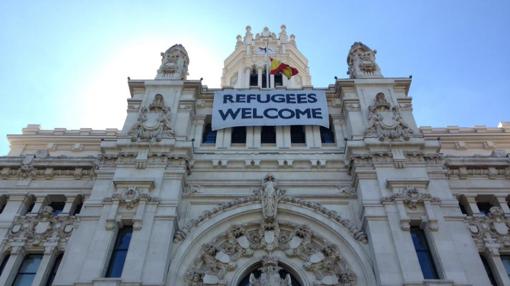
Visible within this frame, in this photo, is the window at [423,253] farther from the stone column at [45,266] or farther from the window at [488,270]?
the stone column at [45,266]

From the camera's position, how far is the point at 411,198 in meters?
23.1

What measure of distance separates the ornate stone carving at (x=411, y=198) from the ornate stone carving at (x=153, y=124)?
12.6 m

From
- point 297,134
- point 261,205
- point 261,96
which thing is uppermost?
point 261,96

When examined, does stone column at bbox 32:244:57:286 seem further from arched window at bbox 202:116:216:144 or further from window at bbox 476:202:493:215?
window at bbox 476:202:493:215

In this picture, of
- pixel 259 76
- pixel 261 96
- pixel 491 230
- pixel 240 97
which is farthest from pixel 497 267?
pixel 259 76

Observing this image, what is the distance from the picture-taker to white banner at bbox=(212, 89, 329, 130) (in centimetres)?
2938

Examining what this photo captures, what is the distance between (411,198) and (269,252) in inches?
292

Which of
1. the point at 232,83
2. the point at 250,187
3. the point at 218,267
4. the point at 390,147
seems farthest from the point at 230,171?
the point at 232,83

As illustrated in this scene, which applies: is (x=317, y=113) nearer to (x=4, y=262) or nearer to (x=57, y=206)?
(x=57, y=206)

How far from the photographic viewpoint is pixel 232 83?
5125 centimetres

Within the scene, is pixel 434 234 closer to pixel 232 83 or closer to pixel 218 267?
pixel 218 267

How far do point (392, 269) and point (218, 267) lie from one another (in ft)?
25.8

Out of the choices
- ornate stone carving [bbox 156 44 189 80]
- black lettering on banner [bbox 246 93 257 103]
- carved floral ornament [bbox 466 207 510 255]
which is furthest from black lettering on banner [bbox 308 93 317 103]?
carved floral ornament [bbox 466 207 510 255]

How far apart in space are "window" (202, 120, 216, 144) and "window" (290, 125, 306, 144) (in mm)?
4926
